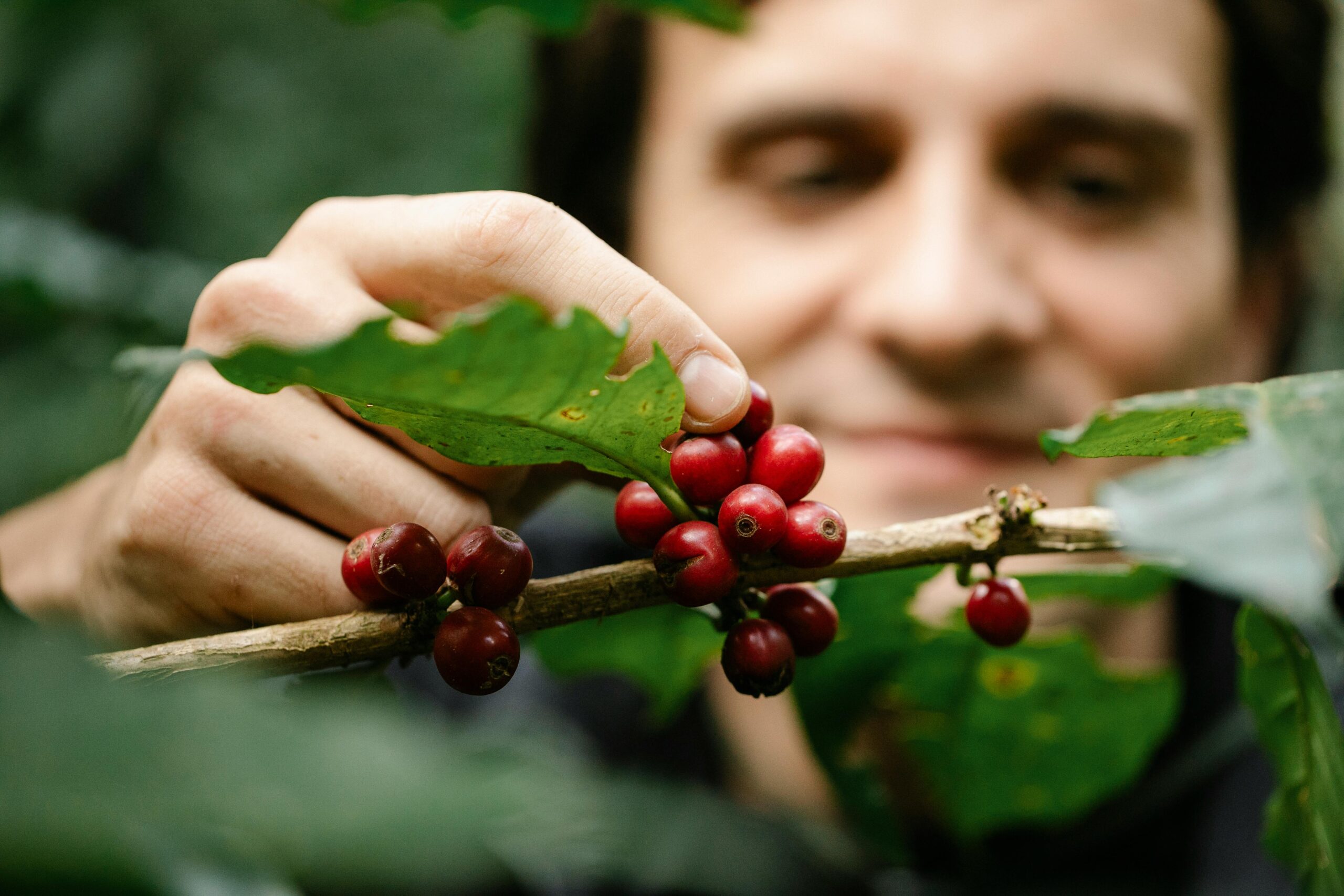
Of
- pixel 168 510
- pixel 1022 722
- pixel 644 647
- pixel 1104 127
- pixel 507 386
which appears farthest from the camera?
pixel 1104 127

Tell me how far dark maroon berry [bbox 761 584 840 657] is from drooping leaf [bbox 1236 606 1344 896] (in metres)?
0.37

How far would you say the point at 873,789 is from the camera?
1395 mm

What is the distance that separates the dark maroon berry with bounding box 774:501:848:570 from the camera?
0.69 m

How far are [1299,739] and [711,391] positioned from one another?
60 centimetres

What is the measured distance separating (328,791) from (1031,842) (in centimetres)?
227

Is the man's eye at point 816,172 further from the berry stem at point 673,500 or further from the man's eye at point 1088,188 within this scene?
the berry stem at point 673,500

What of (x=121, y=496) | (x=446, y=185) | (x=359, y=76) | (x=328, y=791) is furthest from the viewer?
(x=359, y=76)

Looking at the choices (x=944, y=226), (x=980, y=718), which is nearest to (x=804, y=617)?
(x=980, y=718)

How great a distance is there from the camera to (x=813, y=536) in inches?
27.2

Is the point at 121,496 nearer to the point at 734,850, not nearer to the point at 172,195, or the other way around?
the point at 734,850

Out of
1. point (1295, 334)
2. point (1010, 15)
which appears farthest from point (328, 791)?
point (1295, 334)

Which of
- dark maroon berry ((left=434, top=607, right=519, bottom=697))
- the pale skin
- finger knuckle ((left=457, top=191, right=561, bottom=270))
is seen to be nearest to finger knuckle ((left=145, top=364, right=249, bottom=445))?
finger knuckle ((left=457, top=191, right=561, bottom=270))

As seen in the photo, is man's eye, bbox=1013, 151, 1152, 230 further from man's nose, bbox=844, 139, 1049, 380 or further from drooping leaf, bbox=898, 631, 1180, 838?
drooping leaf, bbox=898, 631, 1180, 838

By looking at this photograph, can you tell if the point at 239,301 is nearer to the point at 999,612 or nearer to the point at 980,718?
the point at 999,612
